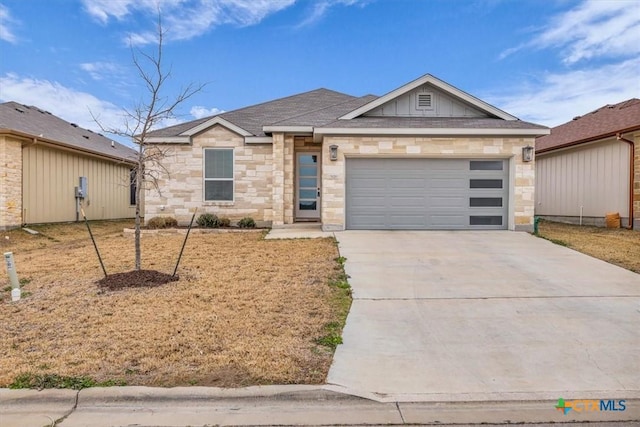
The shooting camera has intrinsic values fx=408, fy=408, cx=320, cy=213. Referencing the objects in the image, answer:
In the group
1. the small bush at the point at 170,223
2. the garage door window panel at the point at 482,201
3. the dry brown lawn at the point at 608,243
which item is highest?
the garage door window panel at the point at 482,201

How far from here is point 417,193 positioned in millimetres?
12070

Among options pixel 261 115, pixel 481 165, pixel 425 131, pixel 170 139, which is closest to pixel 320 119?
pixel 425 131

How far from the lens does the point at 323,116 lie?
554 inches

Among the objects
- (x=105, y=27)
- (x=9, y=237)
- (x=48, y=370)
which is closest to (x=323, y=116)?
(x=105, y=27)

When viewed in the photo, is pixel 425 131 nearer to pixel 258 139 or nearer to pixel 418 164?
pixel 418 164

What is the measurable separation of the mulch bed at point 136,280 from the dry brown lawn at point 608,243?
336 inches

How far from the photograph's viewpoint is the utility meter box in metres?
17.4

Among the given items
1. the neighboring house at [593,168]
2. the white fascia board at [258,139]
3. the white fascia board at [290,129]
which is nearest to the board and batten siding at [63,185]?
the white fascia board at [258,139]

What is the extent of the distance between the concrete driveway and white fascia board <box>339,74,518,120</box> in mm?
5361

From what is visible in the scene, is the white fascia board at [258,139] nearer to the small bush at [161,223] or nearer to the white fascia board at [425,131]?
the white fascia board at [425,131]

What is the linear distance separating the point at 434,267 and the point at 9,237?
1302cm

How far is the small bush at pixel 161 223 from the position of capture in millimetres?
13596

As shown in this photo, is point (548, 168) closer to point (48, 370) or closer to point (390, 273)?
point (390, 273)

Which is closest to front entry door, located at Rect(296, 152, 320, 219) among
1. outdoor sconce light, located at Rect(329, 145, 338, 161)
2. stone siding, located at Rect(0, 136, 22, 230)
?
outdoor sconce light, located at Rect(329, 145, 338, 161)
